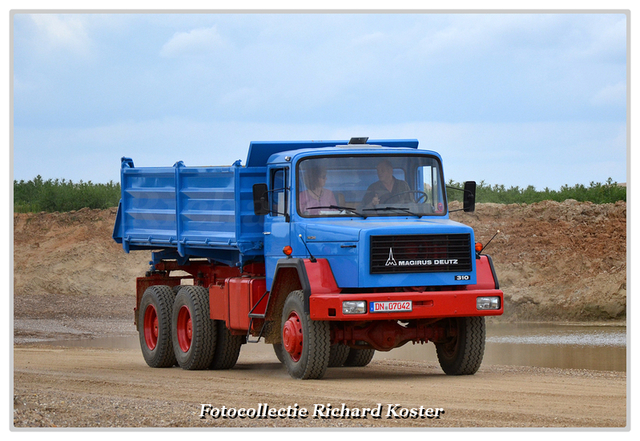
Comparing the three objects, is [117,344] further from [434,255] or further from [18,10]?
[18,10]

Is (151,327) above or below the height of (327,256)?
below

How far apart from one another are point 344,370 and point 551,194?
92.2 ft

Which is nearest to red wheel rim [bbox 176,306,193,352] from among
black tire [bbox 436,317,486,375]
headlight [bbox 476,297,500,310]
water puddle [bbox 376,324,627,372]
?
black tire [bbox 436,317,486,375]

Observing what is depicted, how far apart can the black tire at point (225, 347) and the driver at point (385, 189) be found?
150 inches

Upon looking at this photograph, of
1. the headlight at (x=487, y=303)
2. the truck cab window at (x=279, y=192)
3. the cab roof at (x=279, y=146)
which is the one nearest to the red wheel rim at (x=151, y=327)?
the cab roof at (x=279, y=146)

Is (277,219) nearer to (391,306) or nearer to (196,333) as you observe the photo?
(391,306)

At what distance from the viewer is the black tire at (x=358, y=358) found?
17.3 meters

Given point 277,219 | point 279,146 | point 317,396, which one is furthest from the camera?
point 279,146

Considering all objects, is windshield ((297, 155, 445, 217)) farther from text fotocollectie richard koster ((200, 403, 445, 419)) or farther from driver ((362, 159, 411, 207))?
text fotocollectie richard koster ((200, 403, 445, 419))

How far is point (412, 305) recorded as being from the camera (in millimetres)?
13203

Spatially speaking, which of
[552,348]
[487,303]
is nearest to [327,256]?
[487,303]

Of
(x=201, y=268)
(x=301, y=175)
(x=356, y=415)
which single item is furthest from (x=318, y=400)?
(x=201, y=268)

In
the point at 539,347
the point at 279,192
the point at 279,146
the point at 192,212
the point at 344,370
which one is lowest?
the point at 539,347

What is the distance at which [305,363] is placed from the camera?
537 inches
